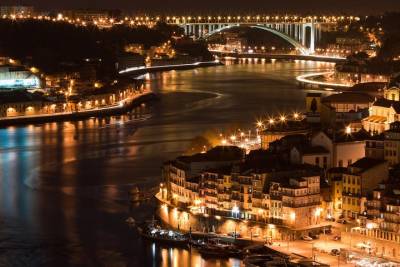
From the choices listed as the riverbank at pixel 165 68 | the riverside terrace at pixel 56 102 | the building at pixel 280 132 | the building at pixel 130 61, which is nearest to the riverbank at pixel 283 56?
the riverbank at pixel 165 68

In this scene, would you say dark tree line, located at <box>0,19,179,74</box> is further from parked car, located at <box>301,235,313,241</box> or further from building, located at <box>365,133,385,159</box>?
parked car, located at <box>301,235,313,241</box>

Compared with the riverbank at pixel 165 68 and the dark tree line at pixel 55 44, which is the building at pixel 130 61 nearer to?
the riverbank at pixel 165 68

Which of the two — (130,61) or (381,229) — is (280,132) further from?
(130,61)

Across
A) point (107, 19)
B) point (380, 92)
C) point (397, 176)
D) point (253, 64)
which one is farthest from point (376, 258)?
point (107, 19)

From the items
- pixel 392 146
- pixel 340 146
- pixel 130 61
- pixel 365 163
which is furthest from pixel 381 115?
pixel 130 61

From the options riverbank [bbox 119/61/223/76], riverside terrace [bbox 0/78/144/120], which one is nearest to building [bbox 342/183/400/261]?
riverside terrace [bbox 0/78/144/120]

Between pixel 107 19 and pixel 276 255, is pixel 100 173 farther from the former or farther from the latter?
pixel 107 19

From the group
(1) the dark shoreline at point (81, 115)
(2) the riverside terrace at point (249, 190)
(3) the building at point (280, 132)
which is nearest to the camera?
(2) the riverside terrace at point (249, 190)
